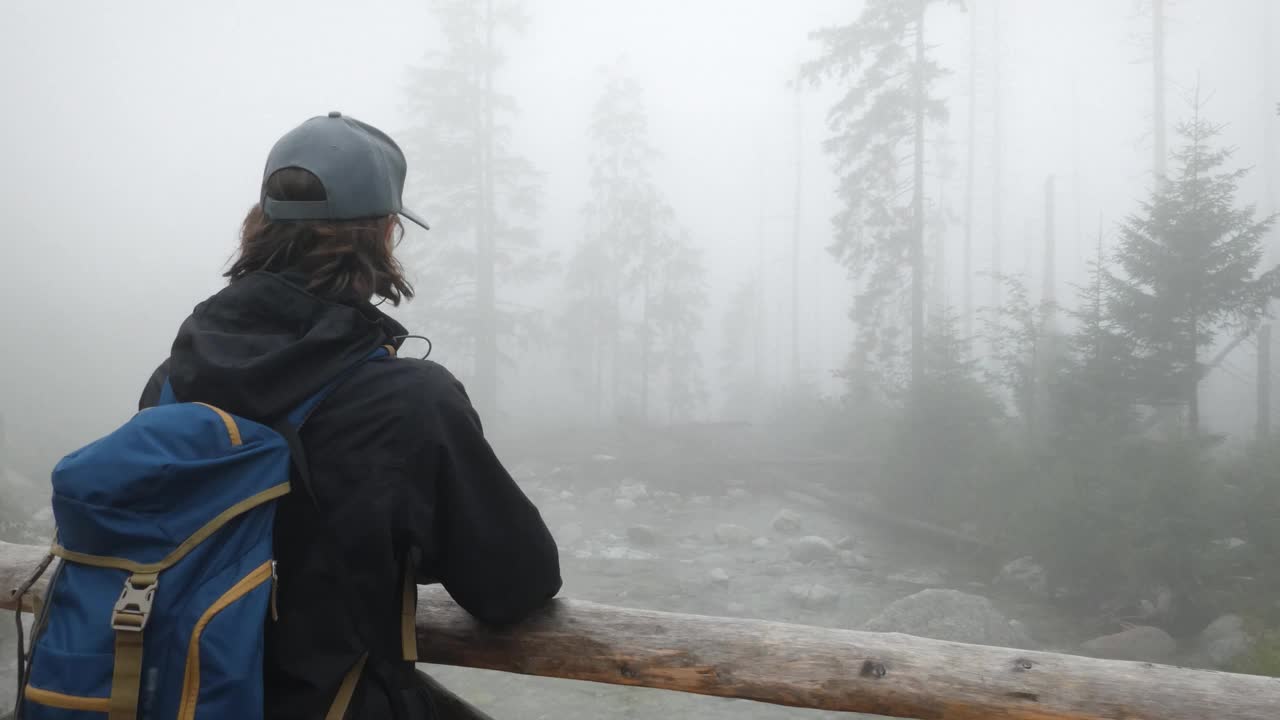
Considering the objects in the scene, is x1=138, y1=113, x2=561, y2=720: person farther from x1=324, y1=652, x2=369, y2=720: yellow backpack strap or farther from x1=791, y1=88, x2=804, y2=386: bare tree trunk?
x1=791, y1=88, x2=804, y2=386: bare tree trunk

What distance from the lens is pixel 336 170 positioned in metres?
1.80

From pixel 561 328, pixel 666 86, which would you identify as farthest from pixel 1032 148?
pixel 666 86

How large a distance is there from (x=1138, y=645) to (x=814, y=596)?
13.9ft

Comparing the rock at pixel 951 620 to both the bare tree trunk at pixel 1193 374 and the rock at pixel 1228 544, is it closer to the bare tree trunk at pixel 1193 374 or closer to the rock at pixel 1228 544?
the rock at pixel 1228 544

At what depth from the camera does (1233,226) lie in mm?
10781

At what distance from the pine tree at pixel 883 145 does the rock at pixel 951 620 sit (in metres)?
12.2

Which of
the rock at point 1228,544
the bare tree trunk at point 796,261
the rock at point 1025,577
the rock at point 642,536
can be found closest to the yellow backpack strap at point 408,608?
the rock at point 1228,544

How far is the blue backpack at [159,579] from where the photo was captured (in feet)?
4.82

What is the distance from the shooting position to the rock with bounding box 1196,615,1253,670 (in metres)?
8.44

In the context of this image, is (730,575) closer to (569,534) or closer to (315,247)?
(569,534)

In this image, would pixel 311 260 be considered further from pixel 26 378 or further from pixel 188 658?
pixel 26 378

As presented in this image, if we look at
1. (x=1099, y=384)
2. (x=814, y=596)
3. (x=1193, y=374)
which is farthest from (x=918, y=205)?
(x=814, y=596)

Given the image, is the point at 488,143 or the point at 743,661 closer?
the point at 743,661

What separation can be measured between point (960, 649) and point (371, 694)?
168 cm
